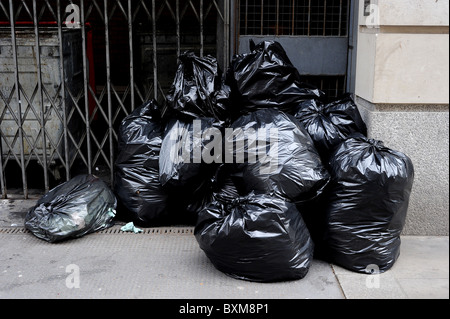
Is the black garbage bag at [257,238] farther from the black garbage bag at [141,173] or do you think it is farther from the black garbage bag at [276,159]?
the black garbage bag at [141,173]

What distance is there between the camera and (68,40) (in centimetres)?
516

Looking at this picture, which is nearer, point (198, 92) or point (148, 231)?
point (198, 92)

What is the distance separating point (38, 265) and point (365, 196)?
2411 mm

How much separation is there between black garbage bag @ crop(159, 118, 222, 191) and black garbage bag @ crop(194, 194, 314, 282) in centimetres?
62

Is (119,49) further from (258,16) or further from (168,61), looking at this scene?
(258,16)

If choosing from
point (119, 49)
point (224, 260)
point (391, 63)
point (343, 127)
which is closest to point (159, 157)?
point (224, 260)

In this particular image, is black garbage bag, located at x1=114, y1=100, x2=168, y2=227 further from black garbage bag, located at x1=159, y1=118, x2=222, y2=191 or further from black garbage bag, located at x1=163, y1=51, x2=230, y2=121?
black garbage bag, located at x1=163, y1=51, x2=230, y2=121

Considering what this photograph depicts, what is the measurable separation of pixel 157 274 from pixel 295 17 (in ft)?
8.68

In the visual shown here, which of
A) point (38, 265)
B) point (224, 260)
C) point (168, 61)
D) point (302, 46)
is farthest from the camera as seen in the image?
point (168, 61)

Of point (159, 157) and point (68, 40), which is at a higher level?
point (68, 40)

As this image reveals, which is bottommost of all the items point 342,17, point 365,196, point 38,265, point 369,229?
point 38,265

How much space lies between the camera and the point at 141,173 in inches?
180

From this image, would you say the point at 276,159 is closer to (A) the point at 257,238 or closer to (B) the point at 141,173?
(A) the point at 257,238

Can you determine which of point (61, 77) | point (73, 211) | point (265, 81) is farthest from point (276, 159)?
point (61, 77)
